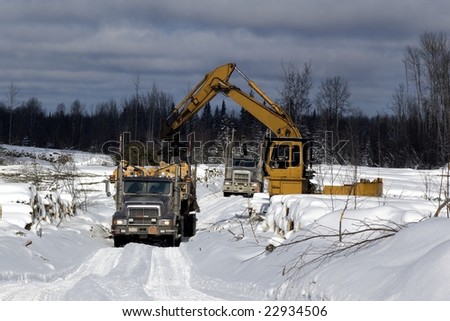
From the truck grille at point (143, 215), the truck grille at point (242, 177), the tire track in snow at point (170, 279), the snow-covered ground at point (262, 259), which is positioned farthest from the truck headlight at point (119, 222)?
the truck grille at point (242, 177)

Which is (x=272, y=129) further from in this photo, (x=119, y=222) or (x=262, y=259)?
(x=262, y=259)

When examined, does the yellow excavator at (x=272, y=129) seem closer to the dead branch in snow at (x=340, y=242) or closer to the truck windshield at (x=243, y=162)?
the truck windshield at (x=243, y=162)

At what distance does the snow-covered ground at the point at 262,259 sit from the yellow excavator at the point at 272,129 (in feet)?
15.9

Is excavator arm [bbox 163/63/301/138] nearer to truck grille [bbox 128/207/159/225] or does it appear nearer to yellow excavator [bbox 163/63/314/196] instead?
yellow excavator [bbox 163/63/314/196]

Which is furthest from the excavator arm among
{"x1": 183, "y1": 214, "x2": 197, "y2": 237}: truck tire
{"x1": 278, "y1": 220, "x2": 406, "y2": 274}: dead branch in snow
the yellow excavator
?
{"x1": 278, "y1": 220, "x2": 406, "y2": 274}: dead branch in snow

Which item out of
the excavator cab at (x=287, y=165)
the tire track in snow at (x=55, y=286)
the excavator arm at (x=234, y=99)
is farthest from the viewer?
the excavator arm at (x=234, y=99)

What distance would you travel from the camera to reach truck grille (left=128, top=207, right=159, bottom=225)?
857 inches

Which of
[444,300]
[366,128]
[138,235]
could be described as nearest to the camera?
[444,300]

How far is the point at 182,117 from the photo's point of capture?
31.3m

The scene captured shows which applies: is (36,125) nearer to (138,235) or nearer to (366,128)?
(366,128)

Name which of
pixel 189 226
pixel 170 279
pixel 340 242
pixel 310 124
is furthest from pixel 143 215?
pixel 310 124

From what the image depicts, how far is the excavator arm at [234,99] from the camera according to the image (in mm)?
30438

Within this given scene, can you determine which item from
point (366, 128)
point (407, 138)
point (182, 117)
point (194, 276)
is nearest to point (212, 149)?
point (407, 138)

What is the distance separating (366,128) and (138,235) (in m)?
93.8
